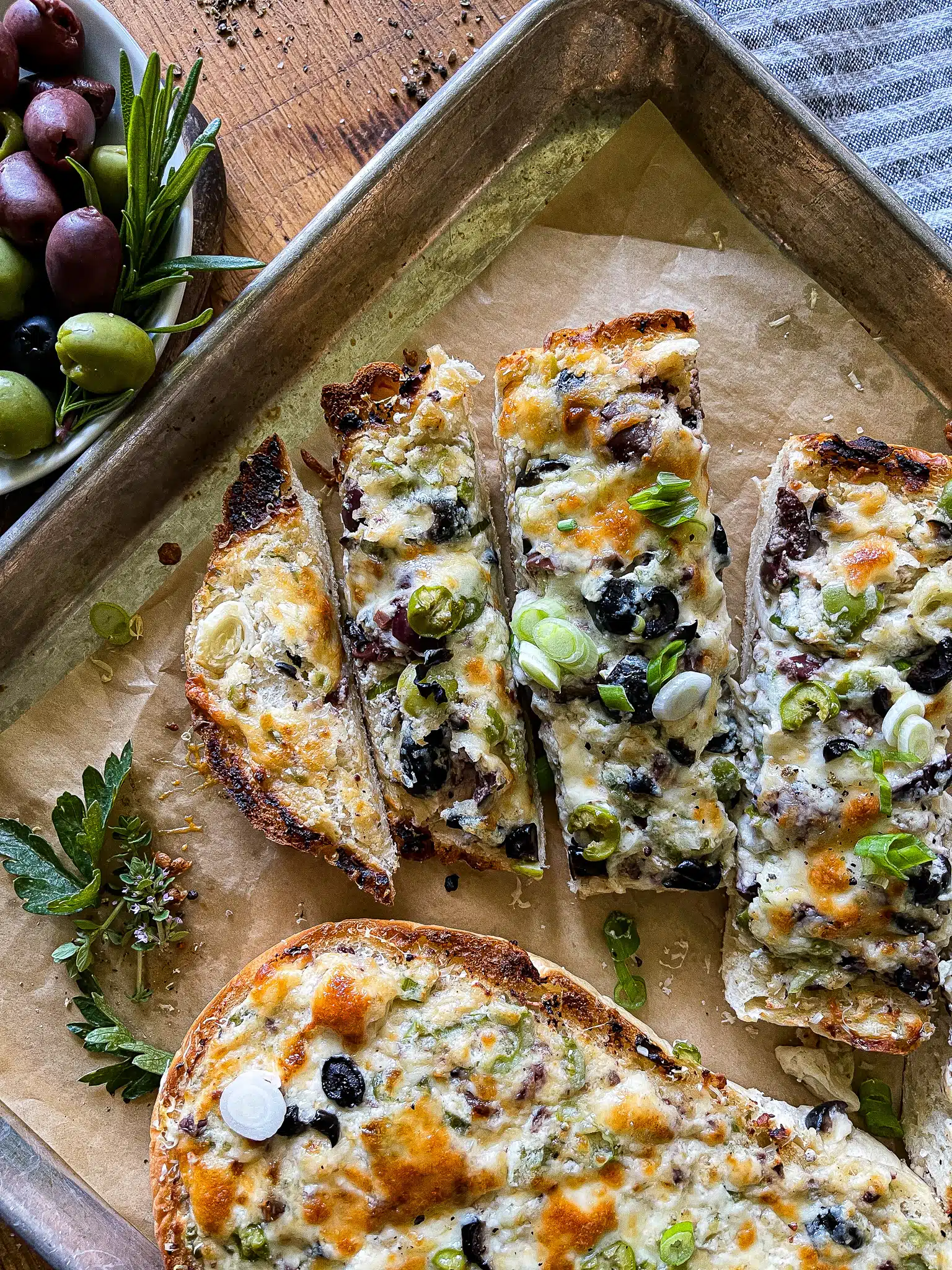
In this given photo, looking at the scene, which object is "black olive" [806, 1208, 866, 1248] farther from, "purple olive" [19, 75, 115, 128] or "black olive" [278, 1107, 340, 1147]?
"purple olive" [19, 75, 115, 128]

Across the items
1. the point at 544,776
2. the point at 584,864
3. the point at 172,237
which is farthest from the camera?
the point at 544,776

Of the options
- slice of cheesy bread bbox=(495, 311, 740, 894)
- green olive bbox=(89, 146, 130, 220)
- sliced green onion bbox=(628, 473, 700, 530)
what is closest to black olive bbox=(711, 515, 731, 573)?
slice of cheesy bread bbox=(495, 311, 740, 894)

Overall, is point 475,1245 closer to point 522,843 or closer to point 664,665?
point 522,843

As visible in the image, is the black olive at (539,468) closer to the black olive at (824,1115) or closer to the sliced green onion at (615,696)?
the sliced green onion at (615,696)

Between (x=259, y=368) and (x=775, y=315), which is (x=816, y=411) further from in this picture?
(x=259, y=368)

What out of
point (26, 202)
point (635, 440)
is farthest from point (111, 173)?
point (635, 440)
